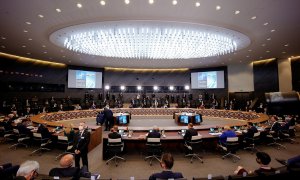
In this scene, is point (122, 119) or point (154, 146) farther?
point (122, 119)

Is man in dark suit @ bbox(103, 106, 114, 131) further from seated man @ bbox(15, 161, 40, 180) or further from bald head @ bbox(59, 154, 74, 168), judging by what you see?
seated man @ bbox(15, 161, 40, 180)

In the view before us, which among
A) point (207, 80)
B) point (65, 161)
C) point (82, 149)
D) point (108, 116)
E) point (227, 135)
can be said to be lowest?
point (82, 149)

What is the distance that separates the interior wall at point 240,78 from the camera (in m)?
18.0

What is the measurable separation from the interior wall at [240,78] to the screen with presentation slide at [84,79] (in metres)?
15.3

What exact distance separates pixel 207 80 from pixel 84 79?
14.4 m

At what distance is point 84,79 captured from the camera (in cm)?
1934

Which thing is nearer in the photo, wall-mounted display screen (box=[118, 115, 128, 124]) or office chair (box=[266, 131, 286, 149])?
office chair (box=[266, 131, 286, 149])

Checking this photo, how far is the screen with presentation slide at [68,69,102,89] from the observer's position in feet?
61.0

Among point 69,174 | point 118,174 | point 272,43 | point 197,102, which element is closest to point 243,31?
point 272,43

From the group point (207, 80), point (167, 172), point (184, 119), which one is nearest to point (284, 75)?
point (207, 80)

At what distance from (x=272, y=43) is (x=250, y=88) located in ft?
27.6

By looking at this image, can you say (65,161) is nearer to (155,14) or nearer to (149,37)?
Result: (155,14)

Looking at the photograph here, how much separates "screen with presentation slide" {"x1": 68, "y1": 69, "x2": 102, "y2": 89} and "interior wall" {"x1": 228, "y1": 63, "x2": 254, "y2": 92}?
15325 millimetres

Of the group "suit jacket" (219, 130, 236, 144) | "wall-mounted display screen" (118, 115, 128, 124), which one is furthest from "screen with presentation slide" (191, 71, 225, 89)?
"suit jacket" (219, 130, 236, 144)
